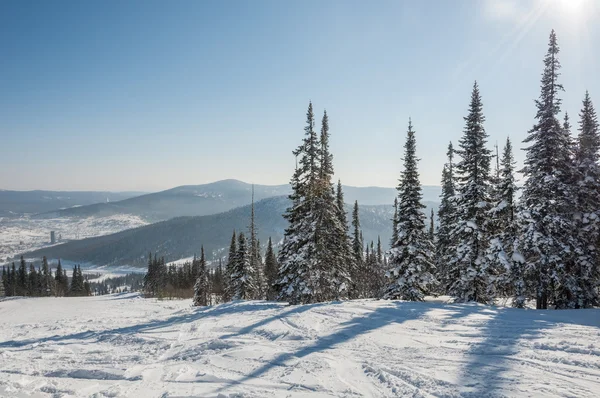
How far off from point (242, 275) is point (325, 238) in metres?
19.3

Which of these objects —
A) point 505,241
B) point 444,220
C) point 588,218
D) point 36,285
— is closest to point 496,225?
point 505,241

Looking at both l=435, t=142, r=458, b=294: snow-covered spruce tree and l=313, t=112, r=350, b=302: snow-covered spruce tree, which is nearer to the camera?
l=313, t=112, r=350, b=302: snow-covered spruce tree

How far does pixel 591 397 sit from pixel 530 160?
1906cm

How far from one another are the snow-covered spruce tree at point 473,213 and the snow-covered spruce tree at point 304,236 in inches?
411

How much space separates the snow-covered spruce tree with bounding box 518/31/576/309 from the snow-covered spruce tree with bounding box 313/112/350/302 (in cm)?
1266

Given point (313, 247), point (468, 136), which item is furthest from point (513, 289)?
point (313, 247)

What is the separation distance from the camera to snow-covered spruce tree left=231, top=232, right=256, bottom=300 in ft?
134

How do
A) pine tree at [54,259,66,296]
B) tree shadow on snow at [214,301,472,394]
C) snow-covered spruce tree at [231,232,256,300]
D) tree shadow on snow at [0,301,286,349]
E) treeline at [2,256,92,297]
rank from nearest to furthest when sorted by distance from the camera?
tree shadow on snow at [214,301,472,394] → tree shadow on snow at [0,301,286,349] → snow-covered spruce tree at [231,232,256,300] → treeline at [2,256,92,297] → pine tree at [54,259,66,296]

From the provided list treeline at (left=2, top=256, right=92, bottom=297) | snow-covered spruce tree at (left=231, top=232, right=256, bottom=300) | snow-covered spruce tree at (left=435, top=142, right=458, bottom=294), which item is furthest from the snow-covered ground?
treeline at (left=2, top=256, right=92, bottom=297)

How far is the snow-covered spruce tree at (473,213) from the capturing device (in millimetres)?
22406

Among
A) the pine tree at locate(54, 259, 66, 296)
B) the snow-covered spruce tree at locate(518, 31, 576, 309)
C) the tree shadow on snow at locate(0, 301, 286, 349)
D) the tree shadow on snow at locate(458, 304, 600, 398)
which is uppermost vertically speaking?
the snow-covered spruce tree at locate(518, 31, 576, 309)

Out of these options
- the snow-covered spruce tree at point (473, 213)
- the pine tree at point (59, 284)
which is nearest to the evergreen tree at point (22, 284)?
the pine tree at point (59, 284)

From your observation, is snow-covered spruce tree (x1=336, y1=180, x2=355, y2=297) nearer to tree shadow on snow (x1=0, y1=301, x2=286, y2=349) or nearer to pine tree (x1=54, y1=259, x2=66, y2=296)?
tree shadow on snow (x1=0, y1=301, x2=286, y2=349)

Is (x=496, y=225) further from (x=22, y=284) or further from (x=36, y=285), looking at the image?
(x=22, y=284)
